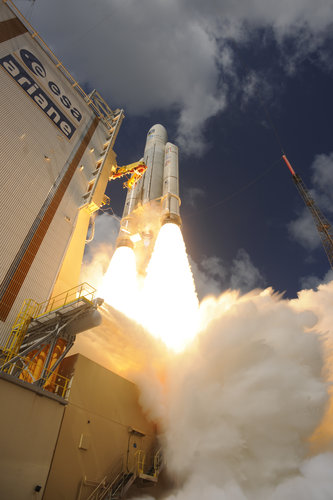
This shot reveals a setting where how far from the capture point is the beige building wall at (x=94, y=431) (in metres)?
13.2

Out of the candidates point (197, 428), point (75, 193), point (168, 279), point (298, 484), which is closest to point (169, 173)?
point (75, 193)

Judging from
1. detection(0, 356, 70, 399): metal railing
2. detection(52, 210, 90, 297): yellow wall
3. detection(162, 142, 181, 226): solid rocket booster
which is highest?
detection(162, 142, 181, 226): solid rocket booster

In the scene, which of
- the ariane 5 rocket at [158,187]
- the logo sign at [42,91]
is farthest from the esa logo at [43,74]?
the ariane 5 rocket at [158,187]

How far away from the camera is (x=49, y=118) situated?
→ 24672 mm

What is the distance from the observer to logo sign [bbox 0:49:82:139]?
22859mm

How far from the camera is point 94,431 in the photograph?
589 inches

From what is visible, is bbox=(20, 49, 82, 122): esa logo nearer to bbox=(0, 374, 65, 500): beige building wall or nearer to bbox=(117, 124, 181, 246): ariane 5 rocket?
bbox=(117, 124, 181, 246): ariane 5 rocket

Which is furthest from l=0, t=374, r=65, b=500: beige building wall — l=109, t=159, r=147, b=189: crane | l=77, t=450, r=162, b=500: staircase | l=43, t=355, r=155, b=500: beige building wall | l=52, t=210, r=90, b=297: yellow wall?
l=109, t=159, r=147, b=189: crane

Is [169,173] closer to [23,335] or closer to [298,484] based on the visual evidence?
[23,335]

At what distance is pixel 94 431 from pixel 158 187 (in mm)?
22199

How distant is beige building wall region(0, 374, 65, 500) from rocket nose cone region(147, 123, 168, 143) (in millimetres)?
30173

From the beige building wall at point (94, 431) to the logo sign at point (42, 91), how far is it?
18700mm

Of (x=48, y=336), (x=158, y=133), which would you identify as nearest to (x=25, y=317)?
(x=48, y=336)

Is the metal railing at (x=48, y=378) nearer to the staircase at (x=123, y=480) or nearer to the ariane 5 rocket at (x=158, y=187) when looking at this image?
the staircase at (x=123, y=480)
